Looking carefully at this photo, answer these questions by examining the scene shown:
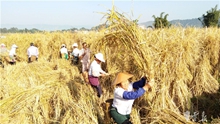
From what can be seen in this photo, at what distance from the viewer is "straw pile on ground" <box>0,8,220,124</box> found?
3543 mm

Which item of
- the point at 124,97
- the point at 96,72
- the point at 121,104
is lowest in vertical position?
the point at 121,104

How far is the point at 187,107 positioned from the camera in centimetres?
421

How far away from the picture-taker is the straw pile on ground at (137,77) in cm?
354

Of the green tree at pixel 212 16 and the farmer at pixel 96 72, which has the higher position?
the green tree at pixel 212 16

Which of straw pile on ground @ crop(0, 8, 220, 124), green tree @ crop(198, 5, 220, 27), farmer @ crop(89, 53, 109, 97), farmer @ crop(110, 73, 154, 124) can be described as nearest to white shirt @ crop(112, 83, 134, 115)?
farmer @ crop(110, 73, 154, 124)

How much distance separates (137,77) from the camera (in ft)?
13.6

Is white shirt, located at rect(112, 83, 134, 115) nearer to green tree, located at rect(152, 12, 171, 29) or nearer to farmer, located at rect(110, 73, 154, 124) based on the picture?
farmer, located at rect(110, 73, 154, 124)

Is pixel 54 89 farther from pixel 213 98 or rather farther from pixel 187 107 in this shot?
pixel 213 98

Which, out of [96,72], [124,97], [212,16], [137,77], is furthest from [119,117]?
[212,16]

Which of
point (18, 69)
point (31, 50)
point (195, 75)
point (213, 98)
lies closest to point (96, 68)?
point (195, 75)

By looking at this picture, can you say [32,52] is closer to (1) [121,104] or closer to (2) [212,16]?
(1) [121,104]

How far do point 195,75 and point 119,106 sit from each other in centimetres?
262

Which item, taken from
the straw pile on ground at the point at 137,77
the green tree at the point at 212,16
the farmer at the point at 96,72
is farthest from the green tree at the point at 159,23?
the green tree at the point at 212,16

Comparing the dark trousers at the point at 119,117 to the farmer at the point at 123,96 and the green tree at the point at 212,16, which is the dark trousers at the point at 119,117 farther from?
the green tree at the point at 212,16
